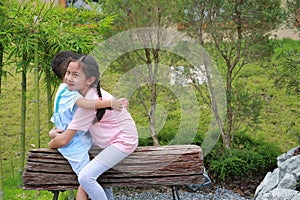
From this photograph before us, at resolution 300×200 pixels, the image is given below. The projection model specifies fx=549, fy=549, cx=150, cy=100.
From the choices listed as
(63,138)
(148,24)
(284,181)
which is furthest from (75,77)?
(148,24)

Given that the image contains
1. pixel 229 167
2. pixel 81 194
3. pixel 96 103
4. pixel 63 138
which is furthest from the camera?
pixel 229 167

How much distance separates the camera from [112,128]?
13.2ft

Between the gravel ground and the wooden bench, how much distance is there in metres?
2.12

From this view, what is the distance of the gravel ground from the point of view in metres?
6.23

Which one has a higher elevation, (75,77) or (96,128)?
(75,77)

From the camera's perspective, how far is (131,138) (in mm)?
4043

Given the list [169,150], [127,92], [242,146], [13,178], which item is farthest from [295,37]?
[169,150]

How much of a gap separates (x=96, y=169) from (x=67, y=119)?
0.43m

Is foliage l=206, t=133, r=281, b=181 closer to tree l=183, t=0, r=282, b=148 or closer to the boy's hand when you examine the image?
tree l=183, t=0, r=282, b=148

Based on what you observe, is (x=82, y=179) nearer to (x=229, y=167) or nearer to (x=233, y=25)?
(x=229, y=167)

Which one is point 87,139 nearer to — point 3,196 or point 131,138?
point 131,138

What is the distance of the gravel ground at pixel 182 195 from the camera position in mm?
6230

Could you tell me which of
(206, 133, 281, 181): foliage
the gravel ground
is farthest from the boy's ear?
(206, 133, 281, 181): foliage

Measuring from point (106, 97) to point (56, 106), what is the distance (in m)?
0.39
